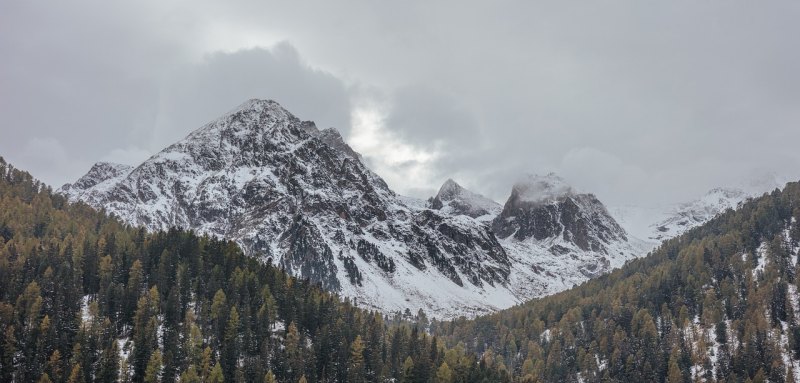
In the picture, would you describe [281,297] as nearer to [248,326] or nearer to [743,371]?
[248,326]

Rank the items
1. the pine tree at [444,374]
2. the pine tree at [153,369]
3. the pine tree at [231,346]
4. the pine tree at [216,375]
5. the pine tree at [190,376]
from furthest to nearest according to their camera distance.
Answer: the pine tree at [444,374]
the pine tree at [231,346]
the pine tree at [216,375]
the pine tree at [190,376]
the pine tree at [153,369]

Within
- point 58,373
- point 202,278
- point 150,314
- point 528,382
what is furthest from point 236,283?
point 528,382

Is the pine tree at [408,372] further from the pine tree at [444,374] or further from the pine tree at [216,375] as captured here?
the pine tree at [216,375]

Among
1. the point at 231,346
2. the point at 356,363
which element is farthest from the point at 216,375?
the point at 356,363

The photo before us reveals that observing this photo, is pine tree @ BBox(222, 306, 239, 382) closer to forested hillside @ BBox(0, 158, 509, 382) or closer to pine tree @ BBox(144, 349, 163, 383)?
forested hillside @ BBox(0, 158, 509, 382)

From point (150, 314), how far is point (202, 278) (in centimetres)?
2436

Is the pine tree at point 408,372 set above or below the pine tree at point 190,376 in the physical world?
above

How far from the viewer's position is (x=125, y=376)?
13412 cm

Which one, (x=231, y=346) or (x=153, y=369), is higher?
(x=231, y=346)

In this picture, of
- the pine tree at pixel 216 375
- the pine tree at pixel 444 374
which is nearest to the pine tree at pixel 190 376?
the pine tree at pixel 216 375

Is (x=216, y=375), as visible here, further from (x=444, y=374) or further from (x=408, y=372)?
(x=444, y=374)

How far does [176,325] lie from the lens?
156250mm

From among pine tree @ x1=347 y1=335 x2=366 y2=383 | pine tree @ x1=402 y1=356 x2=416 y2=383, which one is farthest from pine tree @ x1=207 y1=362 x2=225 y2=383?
pine tree @ x1=402 y1=356 x2=416 y2=383

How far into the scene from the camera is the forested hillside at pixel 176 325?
138250 millimetres
